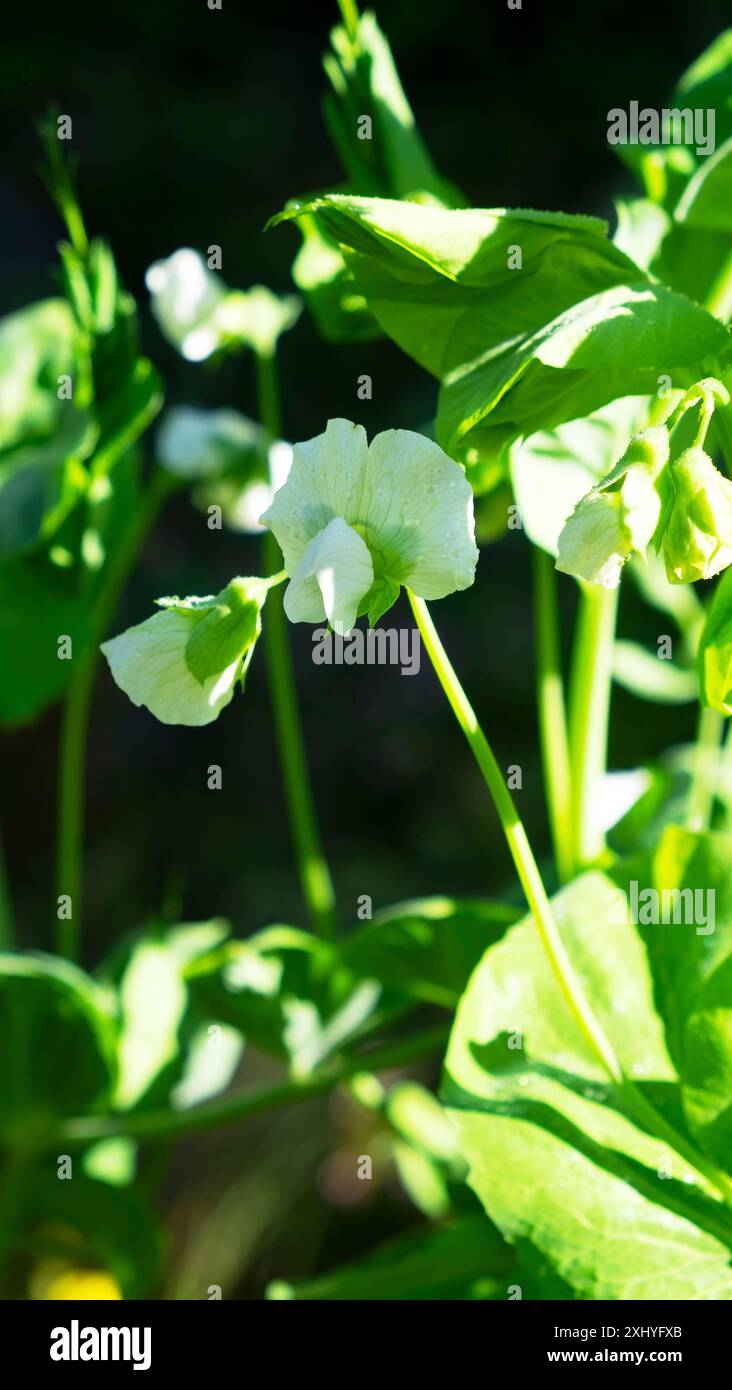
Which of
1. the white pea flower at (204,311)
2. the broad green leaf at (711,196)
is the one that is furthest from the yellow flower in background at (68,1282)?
the broad green leaf at (711,196)

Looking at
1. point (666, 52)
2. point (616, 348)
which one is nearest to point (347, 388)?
point (666, 52)

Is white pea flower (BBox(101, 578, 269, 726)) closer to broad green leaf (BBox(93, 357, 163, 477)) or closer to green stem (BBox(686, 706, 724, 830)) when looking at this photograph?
broad green leaf (BBox(93, 357, 163, 477))

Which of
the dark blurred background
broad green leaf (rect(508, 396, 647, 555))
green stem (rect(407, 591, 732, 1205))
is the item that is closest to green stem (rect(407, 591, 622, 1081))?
green stem (rect(407, 591, 732, 1205))

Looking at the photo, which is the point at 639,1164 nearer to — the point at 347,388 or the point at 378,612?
the point at 378,612

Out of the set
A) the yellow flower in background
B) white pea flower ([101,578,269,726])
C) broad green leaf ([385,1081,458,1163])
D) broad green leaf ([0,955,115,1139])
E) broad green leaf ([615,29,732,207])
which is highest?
broad green leaf ([615,29,732,207])

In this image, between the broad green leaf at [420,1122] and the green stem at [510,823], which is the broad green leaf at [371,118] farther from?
the broad green leaf at [420,1122]

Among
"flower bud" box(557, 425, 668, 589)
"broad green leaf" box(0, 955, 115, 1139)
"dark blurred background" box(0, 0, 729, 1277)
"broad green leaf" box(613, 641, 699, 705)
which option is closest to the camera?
"flower bud" box(557, 425, 668, 589)

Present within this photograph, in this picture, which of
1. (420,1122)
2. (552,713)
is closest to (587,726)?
(552,713)
